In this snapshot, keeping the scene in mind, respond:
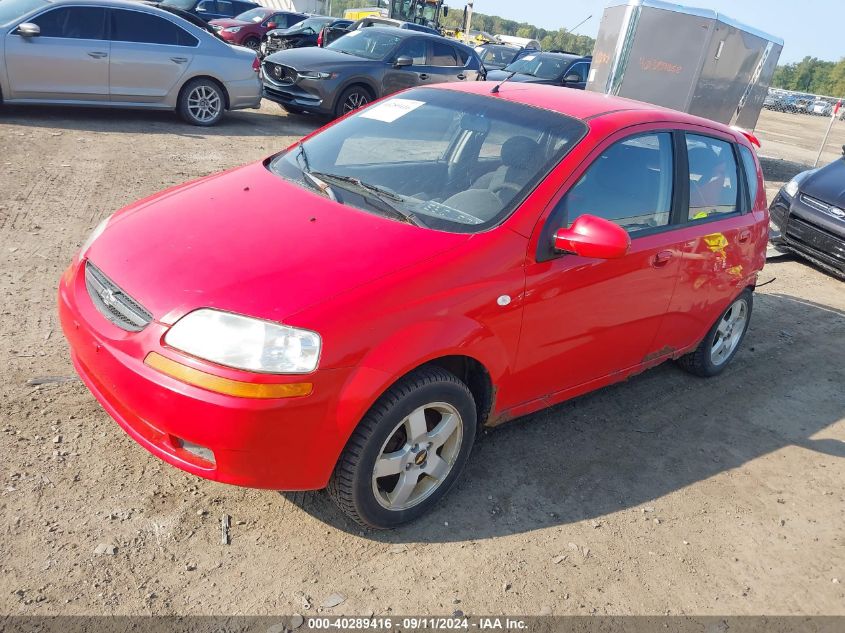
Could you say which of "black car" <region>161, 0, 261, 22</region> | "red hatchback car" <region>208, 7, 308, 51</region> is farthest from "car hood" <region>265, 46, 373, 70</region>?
"black car" <region>161, 0, 261, 22</region>

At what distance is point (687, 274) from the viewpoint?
158 inches

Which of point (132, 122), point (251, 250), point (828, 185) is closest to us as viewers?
point (251, 250)

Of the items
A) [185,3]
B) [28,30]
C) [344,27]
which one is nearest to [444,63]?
[28,30]

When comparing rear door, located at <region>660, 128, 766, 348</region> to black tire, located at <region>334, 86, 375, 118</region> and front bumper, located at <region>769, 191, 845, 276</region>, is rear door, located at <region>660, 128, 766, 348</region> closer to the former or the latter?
front bumper, located at <region>769, 191, 845, 276</region>

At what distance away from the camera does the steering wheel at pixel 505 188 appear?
321 cm

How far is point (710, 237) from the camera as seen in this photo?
411 centimetres

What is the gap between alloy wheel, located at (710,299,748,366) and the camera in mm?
4848

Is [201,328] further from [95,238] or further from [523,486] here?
[523,486]

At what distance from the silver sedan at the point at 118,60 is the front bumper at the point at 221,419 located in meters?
7.64

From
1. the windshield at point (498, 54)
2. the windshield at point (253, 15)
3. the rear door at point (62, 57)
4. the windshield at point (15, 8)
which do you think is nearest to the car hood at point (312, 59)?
the rear door at point (62, 57)

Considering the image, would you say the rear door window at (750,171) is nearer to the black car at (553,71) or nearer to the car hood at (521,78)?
the car hood at (521,78)

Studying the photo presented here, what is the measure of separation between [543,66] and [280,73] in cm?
676

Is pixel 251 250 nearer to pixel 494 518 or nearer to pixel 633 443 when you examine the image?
pixel 494 518

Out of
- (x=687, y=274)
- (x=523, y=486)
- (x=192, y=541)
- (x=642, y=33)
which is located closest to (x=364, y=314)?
(x=192, y=541)
